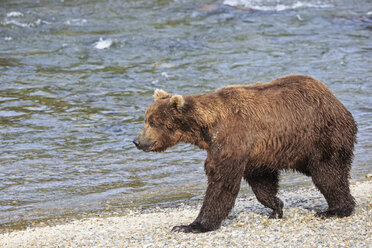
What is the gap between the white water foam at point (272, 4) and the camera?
23.0 meters

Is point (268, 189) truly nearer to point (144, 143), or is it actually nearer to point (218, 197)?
point (218, 197)

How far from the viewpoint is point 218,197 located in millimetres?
6535

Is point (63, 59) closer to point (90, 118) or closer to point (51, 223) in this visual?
point (90, 118)

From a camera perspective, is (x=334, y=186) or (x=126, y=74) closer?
(x=334, y=186)

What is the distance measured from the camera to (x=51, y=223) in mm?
8172

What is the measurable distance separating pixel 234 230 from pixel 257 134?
1.05m

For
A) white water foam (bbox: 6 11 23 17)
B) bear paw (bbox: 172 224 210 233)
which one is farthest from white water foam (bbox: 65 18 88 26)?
bear paw (bbox: 172 224 210 233)

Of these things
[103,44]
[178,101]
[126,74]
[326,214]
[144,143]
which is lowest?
[126,74]

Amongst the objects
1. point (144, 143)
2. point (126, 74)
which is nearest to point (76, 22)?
point (126, 74)

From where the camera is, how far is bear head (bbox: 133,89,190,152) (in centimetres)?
671

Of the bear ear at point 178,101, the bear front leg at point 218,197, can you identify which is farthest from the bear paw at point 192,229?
the bear ear at point 178,101

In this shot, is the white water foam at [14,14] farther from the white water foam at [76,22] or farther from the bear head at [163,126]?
the bear head at [163,126]

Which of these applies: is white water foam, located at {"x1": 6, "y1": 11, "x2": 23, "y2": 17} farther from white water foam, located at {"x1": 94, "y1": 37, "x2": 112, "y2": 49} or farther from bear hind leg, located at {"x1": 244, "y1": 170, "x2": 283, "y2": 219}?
bear hind leg, located at {"x1": 244, "y1": 170, "x2": 283, "y2": 219}

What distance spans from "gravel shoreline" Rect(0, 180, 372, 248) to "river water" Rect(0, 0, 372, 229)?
0.89 m
